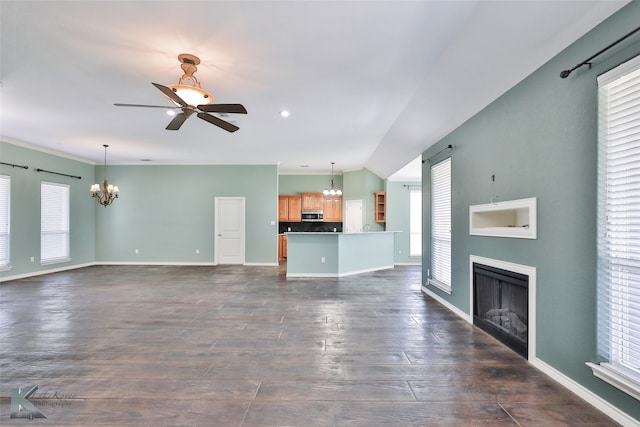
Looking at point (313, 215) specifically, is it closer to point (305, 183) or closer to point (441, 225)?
point (305, 183)

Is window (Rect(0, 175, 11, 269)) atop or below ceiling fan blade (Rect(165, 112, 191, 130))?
below

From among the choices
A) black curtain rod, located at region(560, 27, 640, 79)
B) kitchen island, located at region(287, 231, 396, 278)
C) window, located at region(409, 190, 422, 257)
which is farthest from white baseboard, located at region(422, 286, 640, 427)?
window, located at region(409, 190, 422, 257)

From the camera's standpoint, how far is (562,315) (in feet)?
7.46

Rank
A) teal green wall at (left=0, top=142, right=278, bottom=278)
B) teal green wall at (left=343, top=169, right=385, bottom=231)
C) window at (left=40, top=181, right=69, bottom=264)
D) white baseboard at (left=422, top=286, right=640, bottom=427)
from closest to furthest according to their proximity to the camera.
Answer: white baseboard at (left=422, top=286, right=640, bottom=427) → window at (left=40, top=181, right=69, bottom=264) → teal green wall at (left=0, top=142, right=278, bottom=278) → teal green wall at (left=343, top=169, right=385, bottom=231)

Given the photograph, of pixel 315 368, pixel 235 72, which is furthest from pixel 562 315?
pixel 235 72

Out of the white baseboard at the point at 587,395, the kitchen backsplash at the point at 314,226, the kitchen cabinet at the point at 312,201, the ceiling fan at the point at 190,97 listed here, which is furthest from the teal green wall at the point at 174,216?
the white baseboard at the point at 587,395

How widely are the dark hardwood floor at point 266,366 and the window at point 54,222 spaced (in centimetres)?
283

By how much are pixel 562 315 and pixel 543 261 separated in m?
0.44

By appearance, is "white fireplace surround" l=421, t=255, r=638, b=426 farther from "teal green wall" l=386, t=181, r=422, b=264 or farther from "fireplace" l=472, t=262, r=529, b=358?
"teal green wall" l=386, t=181, r=422, b=264

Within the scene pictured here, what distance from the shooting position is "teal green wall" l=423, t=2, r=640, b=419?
6.56 ft

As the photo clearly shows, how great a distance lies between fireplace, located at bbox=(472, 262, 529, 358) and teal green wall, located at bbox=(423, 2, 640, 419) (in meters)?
0.20

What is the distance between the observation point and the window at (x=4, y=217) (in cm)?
610

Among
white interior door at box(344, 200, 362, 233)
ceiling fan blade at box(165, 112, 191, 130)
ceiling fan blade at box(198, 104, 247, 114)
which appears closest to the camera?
ceiling fan blade at box(198, 104, 247, 114)

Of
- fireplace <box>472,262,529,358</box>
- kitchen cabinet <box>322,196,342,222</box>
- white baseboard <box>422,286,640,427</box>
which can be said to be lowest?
white baseboard <box>422,286,640,427</box>
